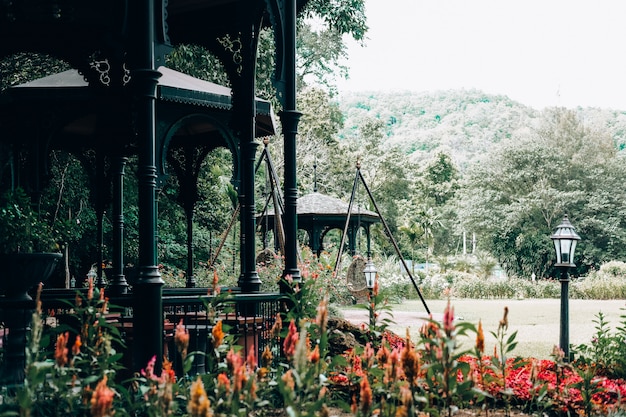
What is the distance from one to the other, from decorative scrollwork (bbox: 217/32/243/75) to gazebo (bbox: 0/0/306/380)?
0.5 inches

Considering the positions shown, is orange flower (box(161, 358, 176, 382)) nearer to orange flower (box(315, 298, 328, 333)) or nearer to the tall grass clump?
orange flower (box(315, 298, 328, 333))

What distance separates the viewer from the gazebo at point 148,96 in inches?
224

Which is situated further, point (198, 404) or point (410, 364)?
point (410, 364)

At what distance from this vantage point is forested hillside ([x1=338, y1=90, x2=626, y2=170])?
80.1 metres

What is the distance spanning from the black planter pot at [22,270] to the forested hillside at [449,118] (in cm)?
6970

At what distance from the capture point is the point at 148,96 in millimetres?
5711

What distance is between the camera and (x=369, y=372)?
13.0 feet

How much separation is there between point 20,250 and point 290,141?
2737 millimetres

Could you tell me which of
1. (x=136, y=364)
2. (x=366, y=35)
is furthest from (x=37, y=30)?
(x=366, y=35)

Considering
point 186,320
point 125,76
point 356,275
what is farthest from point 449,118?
point 186,320

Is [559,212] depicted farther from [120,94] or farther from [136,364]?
[136,364]

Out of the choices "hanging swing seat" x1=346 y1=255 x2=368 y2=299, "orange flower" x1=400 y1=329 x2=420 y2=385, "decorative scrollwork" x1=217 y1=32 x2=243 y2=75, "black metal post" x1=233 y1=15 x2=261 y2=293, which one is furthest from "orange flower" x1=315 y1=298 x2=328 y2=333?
"hanging swing seat" x1=346 y1=255 x2=368 y2=299

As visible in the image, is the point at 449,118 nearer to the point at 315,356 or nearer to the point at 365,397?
the point at 315,356

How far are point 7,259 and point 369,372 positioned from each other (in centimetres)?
283
